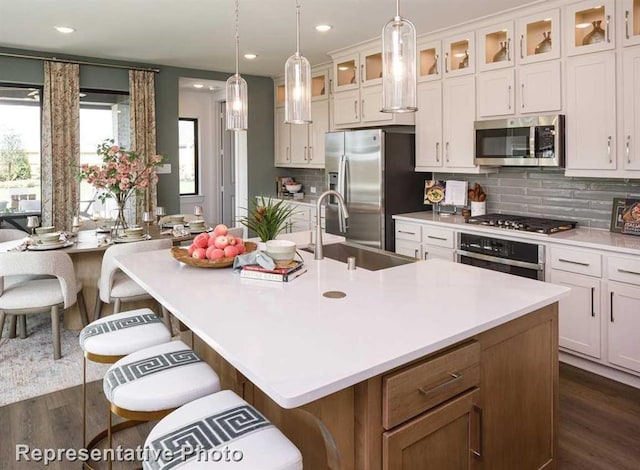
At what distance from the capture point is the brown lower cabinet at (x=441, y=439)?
1.40 meters

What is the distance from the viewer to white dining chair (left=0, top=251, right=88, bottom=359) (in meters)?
3.31

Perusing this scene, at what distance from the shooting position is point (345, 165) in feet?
16.2

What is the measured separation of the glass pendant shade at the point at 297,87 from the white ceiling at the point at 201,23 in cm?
144

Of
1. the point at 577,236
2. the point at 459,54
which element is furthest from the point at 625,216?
the point at 459,54

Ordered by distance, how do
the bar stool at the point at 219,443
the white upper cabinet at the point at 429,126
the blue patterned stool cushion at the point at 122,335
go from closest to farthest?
1. the bar stool at the point at 219,443
2. the blue patterned stool cushion at the point at 122,335
3. the white upper cabinet at the point at 429,126

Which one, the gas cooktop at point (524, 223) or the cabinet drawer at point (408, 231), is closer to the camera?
the gas cooktop at point (524, 223)

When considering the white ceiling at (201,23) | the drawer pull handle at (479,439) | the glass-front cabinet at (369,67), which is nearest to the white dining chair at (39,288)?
the white ceiling at (201,23)

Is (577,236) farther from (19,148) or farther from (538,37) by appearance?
(19,148)

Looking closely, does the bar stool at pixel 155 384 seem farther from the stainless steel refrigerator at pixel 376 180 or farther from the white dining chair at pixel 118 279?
the stainless steel refrigerator at pixel 376 180

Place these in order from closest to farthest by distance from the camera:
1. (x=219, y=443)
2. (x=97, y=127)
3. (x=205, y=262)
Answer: (x=219, y=443) < (x=205, y=262) < (x=97, y=127)

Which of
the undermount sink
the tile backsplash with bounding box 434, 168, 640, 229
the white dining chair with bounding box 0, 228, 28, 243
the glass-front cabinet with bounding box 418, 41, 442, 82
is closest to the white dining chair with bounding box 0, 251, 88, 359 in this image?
the white dining chair with bounding box 0, 228, 28, 243

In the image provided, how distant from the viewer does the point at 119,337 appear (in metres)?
2.15

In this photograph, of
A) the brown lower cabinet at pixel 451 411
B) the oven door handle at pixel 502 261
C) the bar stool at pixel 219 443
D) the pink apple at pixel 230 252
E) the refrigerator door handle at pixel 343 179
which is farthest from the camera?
the refrigerator door handle at pixel 343 179

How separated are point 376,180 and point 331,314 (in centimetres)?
307
